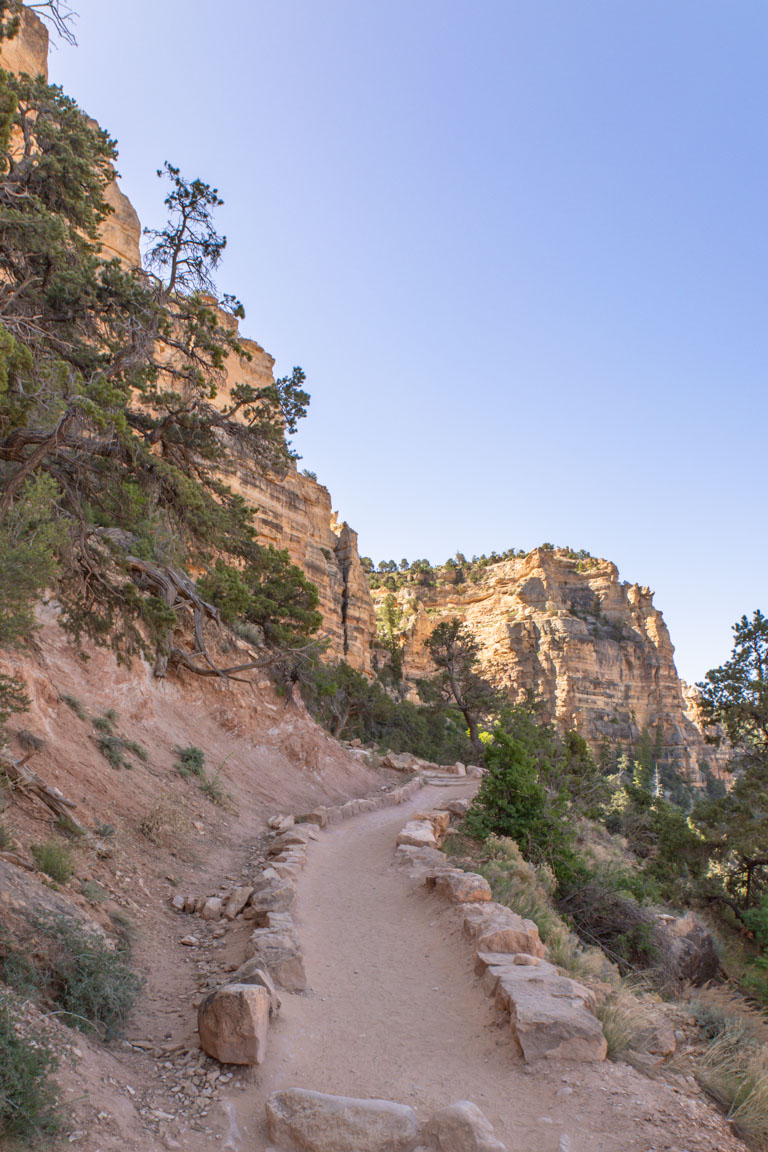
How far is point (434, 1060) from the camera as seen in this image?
424cm

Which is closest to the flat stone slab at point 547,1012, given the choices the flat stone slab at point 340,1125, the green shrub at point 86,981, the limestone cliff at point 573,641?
the flat stone slab at point 340,1125

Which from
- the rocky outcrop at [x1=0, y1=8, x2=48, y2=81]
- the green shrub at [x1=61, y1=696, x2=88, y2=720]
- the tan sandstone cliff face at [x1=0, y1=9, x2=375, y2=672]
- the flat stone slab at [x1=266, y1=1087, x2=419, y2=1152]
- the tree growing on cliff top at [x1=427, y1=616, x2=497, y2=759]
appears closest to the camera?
the flat stone slab at [x1=266, y1=1087, x2=419, y2=1152]

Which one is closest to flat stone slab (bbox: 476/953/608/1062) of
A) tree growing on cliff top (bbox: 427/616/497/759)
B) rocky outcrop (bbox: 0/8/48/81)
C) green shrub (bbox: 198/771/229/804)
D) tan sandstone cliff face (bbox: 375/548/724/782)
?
green shrub (bbox: 198/771/229/804)

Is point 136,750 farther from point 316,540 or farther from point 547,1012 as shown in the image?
point 316,540

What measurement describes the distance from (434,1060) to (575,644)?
78.2 metres

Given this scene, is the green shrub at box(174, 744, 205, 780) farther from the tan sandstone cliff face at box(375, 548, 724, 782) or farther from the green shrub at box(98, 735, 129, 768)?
the tan sandstone cliff face at box(375, 548, 724, 782)

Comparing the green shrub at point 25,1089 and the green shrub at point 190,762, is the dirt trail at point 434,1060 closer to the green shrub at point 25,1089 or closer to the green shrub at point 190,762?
the green shrub at point 25,1089

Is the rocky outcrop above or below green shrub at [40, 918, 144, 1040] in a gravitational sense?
above

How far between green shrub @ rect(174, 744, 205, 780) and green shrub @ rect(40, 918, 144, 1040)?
7200 millimetres

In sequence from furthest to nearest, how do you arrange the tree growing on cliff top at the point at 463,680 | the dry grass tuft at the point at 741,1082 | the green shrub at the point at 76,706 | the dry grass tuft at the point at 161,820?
the tree growing on cliff top at the point at 463,680 < the green shrub at the point at 76,706 < the dry grass tuft at the point at 161,820 < the dry grass tuft at the point at 741,1082

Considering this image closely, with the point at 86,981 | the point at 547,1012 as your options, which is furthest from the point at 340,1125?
the point at 86,981

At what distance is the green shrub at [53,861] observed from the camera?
18.3ft

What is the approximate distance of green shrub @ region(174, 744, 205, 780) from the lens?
462 inches

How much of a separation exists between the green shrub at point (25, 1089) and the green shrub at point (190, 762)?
8880 millimetres
